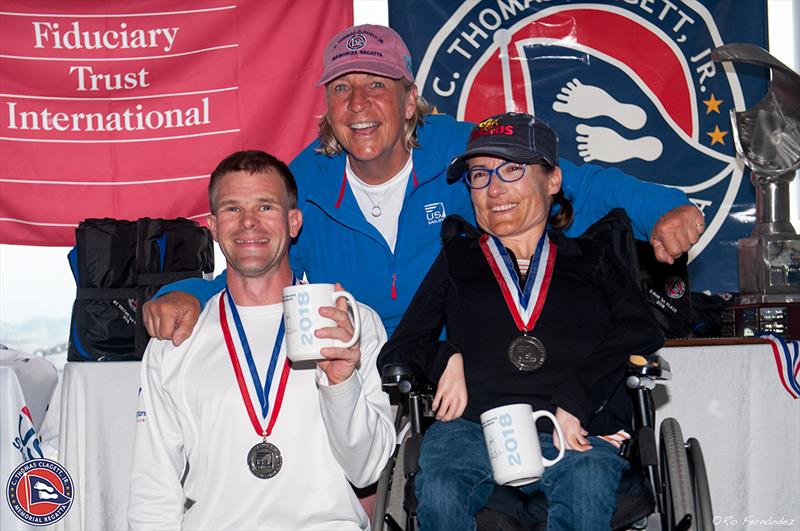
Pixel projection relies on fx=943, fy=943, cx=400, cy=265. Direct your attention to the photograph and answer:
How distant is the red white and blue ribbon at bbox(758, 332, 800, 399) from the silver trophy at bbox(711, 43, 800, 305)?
0.40 m

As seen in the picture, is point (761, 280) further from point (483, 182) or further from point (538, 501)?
point (538, 501)

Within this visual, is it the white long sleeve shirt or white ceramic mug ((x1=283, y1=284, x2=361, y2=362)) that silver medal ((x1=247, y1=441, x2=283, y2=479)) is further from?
white ceramic mug ((x1=283, y1=284, x2=361, y2=362))

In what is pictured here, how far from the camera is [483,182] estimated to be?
2.62 m

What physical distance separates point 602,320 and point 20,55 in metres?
3.42

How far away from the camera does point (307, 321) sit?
207cm

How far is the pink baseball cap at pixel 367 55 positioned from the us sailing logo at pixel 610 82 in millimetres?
Result: 1662

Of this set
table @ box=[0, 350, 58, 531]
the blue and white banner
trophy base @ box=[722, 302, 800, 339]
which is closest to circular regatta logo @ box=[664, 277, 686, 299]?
trophy base @ box=[722, 302, 800, 339]

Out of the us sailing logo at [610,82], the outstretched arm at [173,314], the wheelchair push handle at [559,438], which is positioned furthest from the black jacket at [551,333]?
the us sailing logo at [610,82]

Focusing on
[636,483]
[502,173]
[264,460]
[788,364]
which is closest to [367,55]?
[502,173]

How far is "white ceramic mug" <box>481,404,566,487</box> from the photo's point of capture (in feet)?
6.77

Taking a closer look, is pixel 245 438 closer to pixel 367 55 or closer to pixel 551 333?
pixel 551 333

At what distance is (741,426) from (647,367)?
1.20 metres

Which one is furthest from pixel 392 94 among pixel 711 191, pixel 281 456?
pixel 711 191

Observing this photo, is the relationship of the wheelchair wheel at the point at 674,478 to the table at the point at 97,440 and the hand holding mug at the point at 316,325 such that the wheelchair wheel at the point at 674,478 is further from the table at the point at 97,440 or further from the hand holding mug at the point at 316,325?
the table at the point at 97,440
